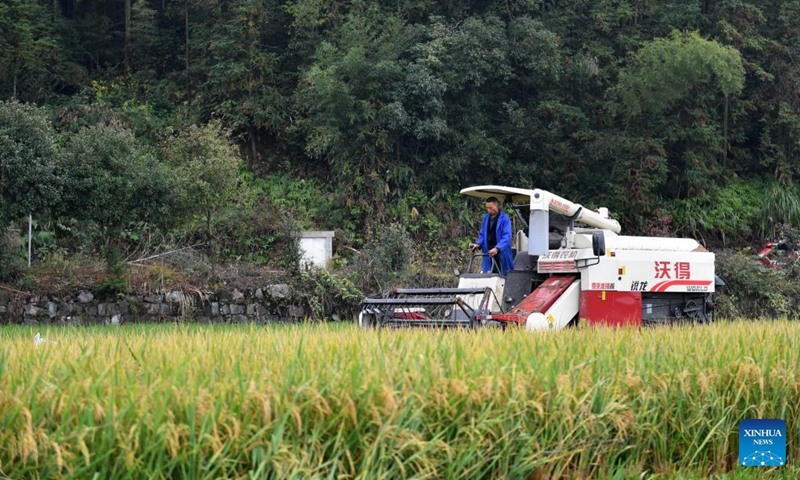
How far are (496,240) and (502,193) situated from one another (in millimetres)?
683

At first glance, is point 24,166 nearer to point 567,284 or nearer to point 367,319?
point 367,319

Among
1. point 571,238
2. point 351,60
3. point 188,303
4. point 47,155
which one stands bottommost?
point 188,303

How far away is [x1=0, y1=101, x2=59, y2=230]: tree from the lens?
17.2 m

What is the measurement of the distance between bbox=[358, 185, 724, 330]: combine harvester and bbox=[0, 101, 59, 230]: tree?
7.70m

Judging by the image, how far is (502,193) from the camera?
44.8 feet

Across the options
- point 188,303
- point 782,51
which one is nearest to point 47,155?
point 188,303

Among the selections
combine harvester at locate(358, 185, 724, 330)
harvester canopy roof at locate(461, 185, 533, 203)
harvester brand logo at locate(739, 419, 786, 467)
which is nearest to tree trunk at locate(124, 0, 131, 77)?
harvester canopy roof at locate(461, 185, 533, 203)

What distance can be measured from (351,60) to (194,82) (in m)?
7.74

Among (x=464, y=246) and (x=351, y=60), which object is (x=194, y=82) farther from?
(x=464, y=246)

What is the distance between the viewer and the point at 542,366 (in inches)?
252

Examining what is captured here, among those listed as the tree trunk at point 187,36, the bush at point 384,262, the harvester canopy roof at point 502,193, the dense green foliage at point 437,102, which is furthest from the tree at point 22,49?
the harvester canopy roof at point 502,193

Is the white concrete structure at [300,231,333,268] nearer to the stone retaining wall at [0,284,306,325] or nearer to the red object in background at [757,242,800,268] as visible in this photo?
the stone retaining wall at [0,284,306,325]

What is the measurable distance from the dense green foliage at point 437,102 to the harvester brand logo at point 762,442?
56.9 ft

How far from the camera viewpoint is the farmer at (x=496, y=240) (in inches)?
520
